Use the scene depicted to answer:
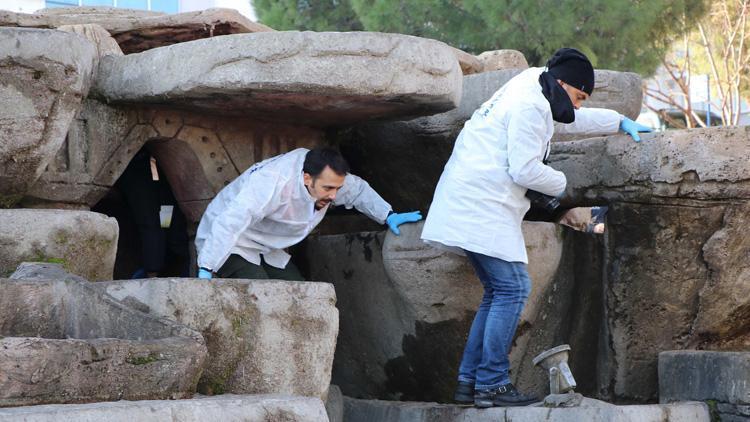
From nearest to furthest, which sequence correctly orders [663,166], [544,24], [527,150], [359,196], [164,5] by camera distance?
1. [527,150]
2. [663,166]
3. [359,196]
4. [544,24]
5. [164,5]

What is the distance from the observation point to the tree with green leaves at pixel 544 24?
11.6 m

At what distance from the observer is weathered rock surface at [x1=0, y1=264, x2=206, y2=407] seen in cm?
348

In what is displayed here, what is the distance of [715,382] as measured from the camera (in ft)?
17.7

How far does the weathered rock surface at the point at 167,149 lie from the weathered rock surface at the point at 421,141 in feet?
1.12

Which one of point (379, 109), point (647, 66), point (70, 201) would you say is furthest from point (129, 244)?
point (647, 66)

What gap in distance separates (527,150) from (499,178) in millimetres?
165

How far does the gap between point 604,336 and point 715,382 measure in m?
0.69

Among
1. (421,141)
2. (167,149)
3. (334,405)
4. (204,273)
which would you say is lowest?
(334,405)

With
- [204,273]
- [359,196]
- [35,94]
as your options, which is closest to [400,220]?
[359,196]

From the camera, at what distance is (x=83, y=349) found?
11.7 feet

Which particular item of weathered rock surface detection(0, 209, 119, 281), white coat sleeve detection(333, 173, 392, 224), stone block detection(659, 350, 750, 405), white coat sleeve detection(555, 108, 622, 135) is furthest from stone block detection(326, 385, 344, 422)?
white coat sleeve detection(555, 108, 622, 135)

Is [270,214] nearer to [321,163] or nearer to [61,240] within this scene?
[321,163]

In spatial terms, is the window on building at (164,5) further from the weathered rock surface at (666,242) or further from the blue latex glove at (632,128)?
the blue latex glove at (632,128)

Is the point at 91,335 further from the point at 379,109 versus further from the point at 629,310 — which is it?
the point at 629,310
